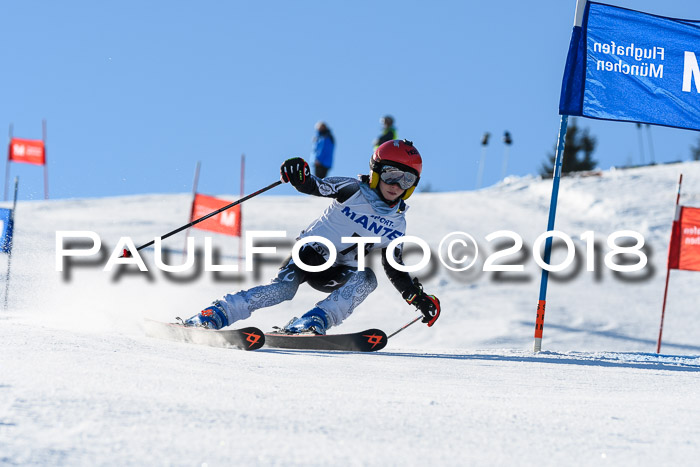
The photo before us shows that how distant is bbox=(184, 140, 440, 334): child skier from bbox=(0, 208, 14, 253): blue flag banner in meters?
3.25

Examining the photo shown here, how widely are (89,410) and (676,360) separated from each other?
4542 mm

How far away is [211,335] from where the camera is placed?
4.24m

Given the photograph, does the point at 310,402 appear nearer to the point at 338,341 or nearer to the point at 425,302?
the point at 338,341

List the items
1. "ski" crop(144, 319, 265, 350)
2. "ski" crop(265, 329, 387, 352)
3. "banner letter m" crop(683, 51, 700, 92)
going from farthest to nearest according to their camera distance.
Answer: "banner letter m" crop(683, 51, 700, 92)
"ski" crop(265, 329, 387, 352)
"ski" crop(144, 319, 265, 350)

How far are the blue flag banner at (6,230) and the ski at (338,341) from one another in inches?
142

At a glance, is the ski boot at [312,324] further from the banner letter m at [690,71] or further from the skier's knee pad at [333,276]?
the banner letter m at [690,71]

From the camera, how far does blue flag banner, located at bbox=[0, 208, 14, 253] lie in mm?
6974

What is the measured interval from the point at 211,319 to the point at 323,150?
9700mm

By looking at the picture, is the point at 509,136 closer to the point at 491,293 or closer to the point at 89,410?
the point at 491,293

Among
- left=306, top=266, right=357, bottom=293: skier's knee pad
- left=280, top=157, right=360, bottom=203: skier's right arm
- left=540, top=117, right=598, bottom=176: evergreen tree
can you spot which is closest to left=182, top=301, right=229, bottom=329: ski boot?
left=306, top=266, right=357, bottom=293: skier's knee pad

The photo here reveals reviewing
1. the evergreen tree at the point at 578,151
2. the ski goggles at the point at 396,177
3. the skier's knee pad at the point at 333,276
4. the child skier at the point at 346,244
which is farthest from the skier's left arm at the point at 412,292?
the evergreen tree at the point at 578,151

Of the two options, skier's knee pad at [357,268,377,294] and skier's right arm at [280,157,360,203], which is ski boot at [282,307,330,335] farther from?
skier's right arm at [280,157,360,203]

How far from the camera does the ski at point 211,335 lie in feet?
13.4

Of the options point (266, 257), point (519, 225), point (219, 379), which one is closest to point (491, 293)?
point (266, 257)
